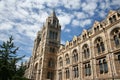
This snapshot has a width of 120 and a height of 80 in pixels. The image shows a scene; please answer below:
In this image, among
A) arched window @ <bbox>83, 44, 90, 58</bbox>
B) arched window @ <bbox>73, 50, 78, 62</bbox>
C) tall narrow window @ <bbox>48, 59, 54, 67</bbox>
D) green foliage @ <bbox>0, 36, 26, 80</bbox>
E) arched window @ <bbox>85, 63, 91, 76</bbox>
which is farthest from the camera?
tall narrow window @ <bbox>48, 59, 54, 67</bbox>

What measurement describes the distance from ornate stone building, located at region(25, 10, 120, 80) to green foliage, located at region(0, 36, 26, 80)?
1451 cm

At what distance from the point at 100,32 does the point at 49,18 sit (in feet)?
95.2

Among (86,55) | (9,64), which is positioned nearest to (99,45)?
(86,55)

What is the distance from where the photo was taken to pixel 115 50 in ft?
74.4

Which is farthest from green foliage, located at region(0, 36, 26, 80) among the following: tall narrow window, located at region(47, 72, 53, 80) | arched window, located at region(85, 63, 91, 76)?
tall narrow window, located at region(47, 72, 53, 80)

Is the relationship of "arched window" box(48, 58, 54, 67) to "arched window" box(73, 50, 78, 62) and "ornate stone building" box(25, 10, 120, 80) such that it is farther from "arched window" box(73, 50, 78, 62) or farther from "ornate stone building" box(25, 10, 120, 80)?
"arched window" box(73, 50, 78, 62)

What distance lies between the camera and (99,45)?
26875 millimetres

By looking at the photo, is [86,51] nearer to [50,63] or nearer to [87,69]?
[87,69]

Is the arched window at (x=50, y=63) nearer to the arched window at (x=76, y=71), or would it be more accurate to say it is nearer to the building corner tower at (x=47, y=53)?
the building corner tower at (x=47, y=53)

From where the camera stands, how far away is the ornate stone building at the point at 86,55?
2348 centimetres

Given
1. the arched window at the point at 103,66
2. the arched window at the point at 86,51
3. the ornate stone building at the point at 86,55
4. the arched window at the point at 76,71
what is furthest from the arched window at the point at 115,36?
the arched window at the point at 76,71

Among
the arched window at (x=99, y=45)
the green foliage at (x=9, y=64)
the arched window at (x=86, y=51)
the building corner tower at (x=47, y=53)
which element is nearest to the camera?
the green foliage at (x=9, y=64)

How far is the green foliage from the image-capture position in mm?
19016

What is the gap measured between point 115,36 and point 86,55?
8.29 metres
